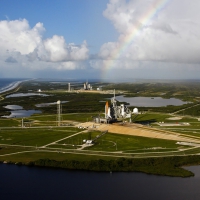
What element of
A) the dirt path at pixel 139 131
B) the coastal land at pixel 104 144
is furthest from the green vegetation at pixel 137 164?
the dirt path at pixel 139 131

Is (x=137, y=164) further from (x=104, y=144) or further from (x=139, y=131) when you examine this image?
(x=139, y=131)

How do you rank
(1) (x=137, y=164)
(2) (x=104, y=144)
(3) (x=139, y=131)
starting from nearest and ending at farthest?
(1) (x=137, y=164) < (2) (x=104, y=144) < (3) (x=139, y=131)

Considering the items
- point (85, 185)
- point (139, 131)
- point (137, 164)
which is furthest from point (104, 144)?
point (85, 185)

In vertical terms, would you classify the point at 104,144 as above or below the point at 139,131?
below

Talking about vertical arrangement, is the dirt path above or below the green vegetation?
above

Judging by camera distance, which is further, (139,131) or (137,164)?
(139,131)

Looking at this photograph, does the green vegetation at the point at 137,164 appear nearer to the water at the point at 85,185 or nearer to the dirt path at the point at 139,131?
the water at the point at 85,185

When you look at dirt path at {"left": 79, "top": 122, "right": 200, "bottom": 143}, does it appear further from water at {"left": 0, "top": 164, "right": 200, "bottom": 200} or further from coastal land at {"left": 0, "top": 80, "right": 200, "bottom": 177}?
water at {"left": 0, "top": 164, "right": 200, "bottom": 200}

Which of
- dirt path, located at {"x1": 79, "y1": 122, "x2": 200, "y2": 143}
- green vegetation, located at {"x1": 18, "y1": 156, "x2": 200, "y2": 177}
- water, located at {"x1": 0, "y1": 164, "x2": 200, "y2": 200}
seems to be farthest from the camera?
dirt path, located at {"x1": 79, "y1": 122, "x2": 200, "y2": 143}

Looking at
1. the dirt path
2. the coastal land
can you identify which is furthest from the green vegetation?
the dirt path

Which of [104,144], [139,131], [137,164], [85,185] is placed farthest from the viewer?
[139,131]
